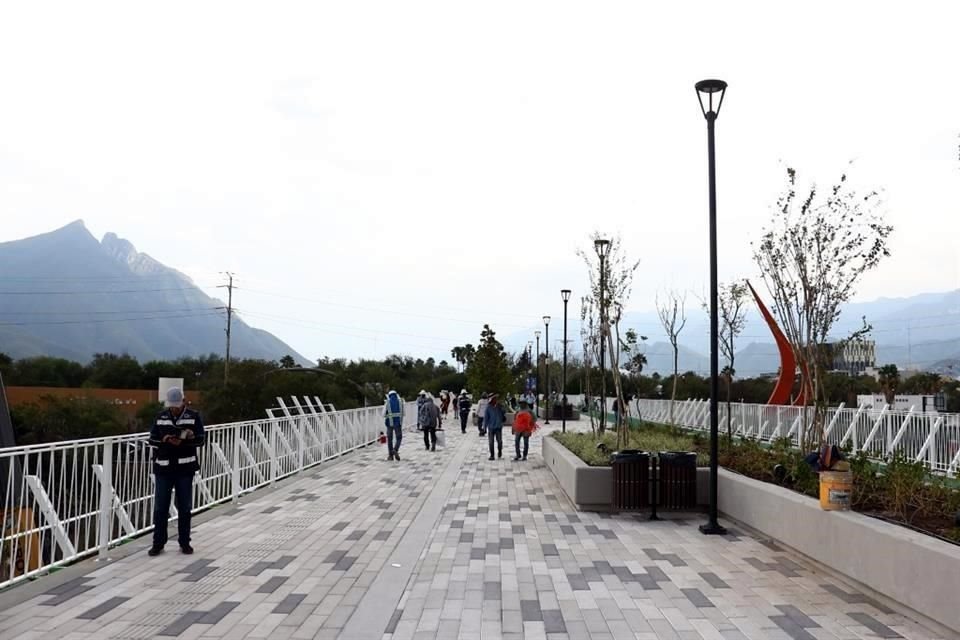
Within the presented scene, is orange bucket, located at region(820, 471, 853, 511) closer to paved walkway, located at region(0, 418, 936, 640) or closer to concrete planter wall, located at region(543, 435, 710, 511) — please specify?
paved walkway, located at region(0, 418, 936, 640)

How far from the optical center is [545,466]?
16500 millimetres

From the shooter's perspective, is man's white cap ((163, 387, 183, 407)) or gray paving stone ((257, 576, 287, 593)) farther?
man's white cap ((163, 387, 183, 407))

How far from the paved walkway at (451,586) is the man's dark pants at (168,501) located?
0.21m

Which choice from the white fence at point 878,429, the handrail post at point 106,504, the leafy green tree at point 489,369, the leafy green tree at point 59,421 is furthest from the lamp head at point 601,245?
the leafy green tree at point 59,421

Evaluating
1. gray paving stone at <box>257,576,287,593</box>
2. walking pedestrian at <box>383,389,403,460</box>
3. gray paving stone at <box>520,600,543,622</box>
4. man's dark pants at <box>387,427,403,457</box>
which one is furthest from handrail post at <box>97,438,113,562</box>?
man's dark pants at <box>387,427,403,457</box>

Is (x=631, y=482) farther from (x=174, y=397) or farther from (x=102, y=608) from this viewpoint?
(x=102, y=608)

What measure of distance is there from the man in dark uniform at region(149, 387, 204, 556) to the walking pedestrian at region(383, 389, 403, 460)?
908 cm

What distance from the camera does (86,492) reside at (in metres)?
7.32

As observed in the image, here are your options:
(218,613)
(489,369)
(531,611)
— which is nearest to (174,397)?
(218,613)

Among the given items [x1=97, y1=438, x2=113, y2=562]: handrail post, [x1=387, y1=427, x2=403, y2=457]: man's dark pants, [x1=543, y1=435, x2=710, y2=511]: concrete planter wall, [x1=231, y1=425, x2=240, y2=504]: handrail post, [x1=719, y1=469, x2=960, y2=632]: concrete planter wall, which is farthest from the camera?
[x1=387, y1=427, x2=403, y2=457]: man's dark pants

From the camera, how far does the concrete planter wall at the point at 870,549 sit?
5035 mm

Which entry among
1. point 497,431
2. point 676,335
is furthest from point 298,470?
point 676,335

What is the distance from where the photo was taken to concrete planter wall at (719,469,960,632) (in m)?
5.04

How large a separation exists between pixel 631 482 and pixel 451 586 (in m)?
4.05
